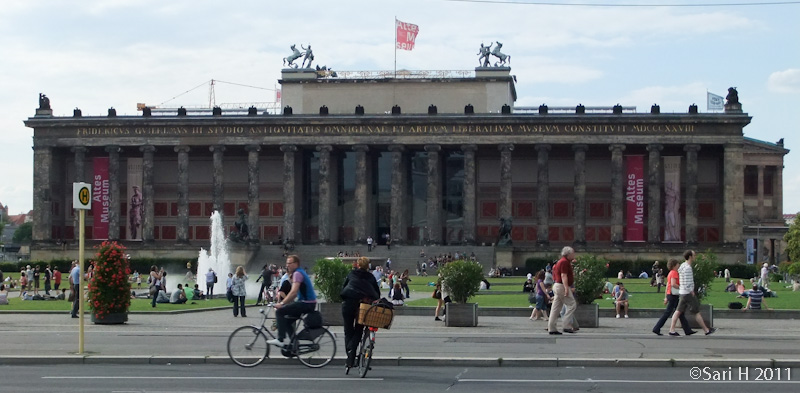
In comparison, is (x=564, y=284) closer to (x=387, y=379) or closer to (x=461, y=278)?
(x=461, y=278)

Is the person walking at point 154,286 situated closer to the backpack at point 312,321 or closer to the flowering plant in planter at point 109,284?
the flowering plant in planter at point 109,284

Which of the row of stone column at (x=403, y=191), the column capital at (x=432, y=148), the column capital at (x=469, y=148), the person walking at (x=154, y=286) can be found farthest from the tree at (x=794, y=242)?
the person walking at (x=154, y=286)

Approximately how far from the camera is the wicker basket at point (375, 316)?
18.9 metres

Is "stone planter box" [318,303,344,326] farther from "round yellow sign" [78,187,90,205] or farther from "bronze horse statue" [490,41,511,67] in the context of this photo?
"bronze horse statue" [490,41,511,67]

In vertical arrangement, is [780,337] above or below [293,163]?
below

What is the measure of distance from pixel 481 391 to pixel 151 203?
80.9m

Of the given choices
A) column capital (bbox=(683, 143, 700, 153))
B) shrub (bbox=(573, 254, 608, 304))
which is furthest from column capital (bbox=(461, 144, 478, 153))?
shrub (bbox=(573, 254, 608, 304))

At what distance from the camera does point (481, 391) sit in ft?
55.7

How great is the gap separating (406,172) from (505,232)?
13932mm

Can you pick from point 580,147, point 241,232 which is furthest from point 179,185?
point 580,147

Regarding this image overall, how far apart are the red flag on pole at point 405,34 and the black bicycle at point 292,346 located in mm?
75148

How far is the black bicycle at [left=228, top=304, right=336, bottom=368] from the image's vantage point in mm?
20078

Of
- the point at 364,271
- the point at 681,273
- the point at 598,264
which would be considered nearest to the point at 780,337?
the point at 681,273

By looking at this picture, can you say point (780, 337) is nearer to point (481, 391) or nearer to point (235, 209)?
point (481, 391)
